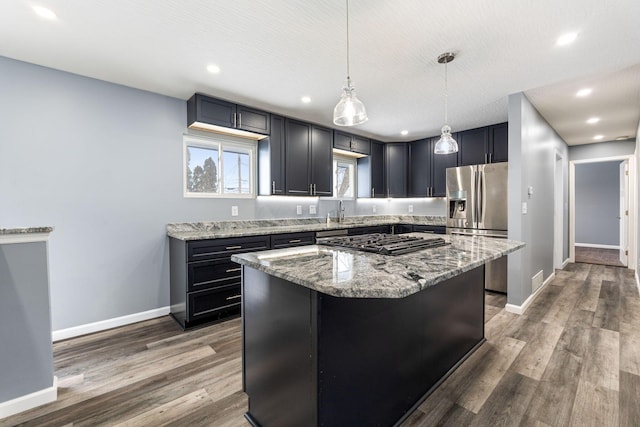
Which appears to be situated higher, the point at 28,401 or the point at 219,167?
the point at 219,167

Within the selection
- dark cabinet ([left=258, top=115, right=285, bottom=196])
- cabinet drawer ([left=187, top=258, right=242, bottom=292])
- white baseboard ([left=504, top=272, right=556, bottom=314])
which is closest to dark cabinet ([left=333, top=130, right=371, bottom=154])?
dark cabinet ([left=258, top=115, right=285, bottom=196])

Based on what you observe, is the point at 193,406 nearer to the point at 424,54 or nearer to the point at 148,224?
the point at 148,224

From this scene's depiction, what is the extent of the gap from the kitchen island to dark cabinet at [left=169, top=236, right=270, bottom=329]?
125 cm

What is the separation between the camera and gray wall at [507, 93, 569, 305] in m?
3.06

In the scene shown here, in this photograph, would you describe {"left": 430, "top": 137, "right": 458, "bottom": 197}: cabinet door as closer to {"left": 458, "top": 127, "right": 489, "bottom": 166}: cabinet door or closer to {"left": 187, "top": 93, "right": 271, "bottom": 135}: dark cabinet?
{"left": 458, "top": 127, "right": 489, "bottom": 166}: cabinet door

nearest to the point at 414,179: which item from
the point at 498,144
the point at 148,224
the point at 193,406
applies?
the point at 498,144

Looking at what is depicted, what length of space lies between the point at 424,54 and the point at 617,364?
2.80 meters

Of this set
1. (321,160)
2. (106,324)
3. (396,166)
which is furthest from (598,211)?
(106,324)

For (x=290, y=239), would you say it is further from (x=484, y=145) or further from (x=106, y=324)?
(x=484, y=145)

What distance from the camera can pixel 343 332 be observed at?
1.23 m

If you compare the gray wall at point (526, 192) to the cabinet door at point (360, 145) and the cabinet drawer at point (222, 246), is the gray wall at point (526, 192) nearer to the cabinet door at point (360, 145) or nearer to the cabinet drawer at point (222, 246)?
the cabinet door at point (360, 145)

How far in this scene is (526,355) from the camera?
2254mm

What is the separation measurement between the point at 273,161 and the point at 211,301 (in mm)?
1809

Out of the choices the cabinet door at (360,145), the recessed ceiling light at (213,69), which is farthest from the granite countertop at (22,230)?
the cabinet door at (360,145)
